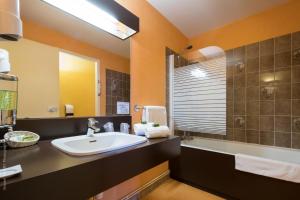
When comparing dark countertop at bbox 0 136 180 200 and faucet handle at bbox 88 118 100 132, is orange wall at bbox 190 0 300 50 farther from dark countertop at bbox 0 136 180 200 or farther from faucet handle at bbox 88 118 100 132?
faucet handle at bbox 88 118 100 132

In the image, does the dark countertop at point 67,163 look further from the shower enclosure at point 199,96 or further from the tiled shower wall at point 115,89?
the shower enclosure at point 199,96

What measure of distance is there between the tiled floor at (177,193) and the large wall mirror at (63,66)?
1.12 metres

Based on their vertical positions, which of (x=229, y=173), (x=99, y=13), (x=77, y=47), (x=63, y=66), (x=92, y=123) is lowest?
(x=229, y=173)

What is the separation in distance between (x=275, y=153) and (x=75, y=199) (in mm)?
2484

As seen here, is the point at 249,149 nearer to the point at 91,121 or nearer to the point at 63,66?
the point at 91,121

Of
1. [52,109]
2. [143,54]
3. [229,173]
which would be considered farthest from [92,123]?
[229,173]

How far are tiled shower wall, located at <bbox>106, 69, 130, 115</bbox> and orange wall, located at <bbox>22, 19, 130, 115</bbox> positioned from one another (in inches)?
1.8

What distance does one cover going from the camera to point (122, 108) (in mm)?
1748

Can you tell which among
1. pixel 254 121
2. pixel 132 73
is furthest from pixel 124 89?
pixel 254 121

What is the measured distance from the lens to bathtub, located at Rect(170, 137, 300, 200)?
1549 mm

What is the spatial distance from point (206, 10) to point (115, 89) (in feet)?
5.83

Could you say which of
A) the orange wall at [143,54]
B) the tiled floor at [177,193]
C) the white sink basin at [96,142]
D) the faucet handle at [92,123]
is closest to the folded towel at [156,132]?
the white sink basin at [96,142]

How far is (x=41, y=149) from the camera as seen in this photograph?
0.92 metres

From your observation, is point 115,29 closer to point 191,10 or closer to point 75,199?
point 191,10
